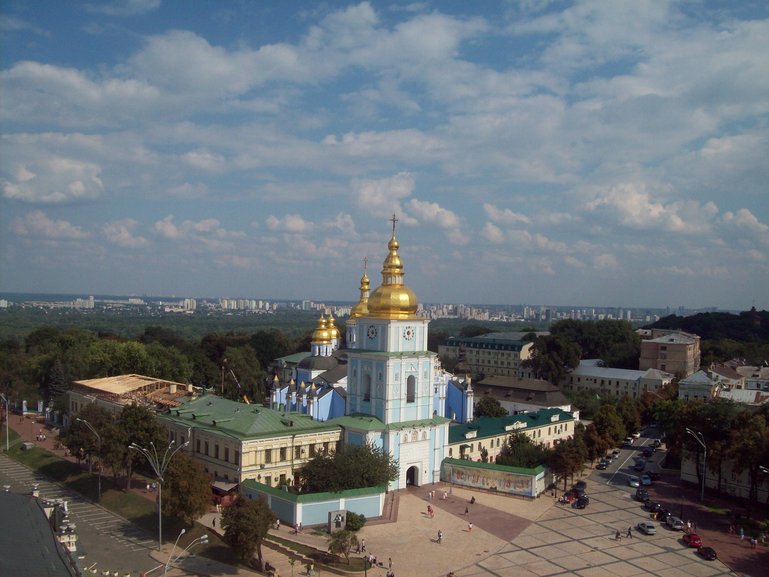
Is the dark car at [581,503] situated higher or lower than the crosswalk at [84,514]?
higher

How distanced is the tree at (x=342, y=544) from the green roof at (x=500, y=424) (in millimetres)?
14863

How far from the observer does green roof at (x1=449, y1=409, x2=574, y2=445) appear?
42094 millimetres

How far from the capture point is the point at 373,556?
27.1 meters

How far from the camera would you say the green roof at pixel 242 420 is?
3472 cm

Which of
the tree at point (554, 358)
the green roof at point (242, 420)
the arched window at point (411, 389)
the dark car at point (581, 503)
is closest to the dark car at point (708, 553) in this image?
the dark car at point (581, 503)

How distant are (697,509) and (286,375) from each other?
36.9 m

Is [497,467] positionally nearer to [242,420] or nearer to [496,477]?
[496,477]

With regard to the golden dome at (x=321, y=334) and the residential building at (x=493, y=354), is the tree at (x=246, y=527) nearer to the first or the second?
the golden dome at (x=321, y=334)

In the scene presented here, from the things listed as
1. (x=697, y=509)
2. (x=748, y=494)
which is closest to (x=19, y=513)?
(x=697, y=509)

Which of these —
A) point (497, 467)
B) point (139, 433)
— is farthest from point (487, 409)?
point (139, 433)

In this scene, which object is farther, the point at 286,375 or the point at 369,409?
the point at 286,375

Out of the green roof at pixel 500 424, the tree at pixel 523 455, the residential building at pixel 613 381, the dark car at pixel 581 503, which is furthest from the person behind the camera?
the residential building at pixel 613 381

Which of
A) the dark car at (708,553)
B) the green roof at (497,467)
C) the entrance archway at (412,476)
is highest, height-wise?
the green roof at (497,467)

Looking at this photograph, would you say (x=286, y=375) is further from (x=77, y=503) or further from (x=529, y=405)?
(x=77, y=503)
